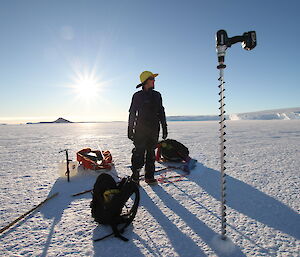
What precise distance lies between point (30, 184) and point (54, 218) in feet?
5.85

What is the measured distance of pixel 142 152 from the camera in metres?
3.81

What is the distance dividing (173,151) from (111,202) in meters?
3.54

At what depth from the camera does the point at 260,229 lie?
2.25 metres

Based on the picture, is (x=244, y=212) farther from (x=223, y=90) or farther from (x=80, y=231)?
(x=80, y=231)

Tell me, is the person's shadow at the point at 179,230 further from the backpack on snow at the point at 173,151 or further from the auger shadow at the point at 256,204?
the backpack on snow at the point at 173,151

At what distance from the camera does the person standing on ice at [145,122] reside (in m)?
3.68

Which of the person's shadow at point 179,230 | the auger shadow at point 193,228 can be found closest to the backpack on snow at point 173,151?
the auger shadow at point 193,228

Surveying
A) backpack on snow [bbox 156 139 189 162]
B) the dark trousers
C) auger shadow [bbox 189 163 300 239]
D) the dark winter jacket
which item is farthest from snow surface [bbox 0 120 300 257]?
the dark winter jacket

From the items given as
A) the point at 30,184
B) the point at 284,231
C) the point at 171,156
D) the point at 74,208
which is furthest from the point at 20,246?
the point at 171,156

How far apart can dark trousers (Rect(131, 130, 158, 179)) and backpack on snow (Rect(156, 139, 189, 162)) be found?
1633 mm

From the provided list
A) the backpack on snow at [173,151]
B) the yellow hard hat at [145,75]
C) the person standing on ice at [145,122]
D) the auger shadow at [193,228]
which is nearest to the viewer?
the auger shadow at [193,228]

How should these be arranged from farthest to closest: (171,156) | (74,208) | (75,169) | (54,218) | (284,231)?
(171,156)
(75,169)
(74,208)
(54,218)
(284,231)

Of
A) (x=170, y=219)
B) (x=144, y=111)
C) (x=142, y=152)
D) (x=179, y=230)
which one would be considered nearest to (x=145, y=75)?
(x=144, y=111)

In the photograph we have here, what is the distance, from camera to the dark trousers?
12.4 ft
